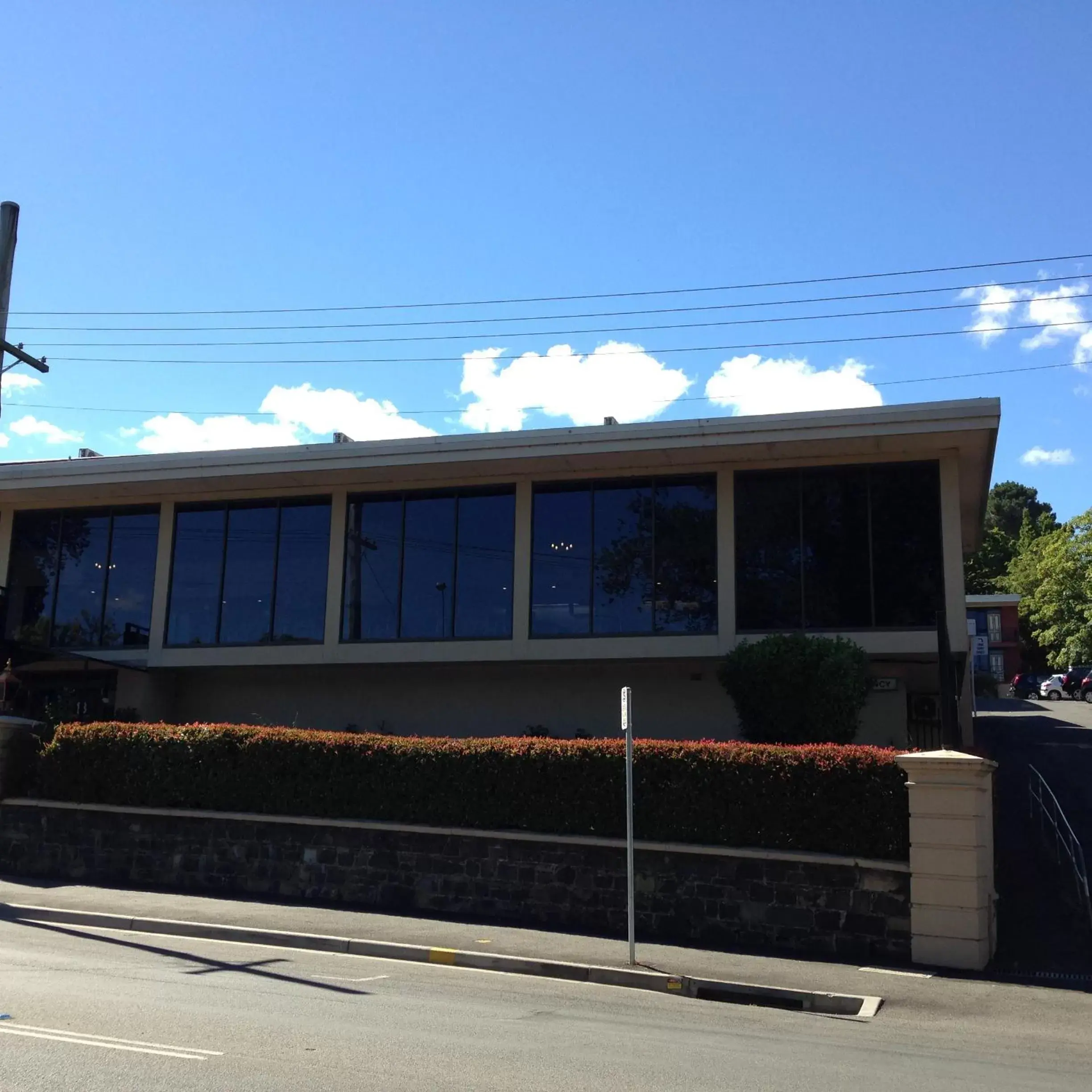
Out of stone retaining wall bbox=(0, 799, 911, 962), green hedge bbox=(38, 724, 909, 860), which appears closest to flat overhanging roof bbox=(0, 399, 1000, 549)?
green hedge bbox=(38, 724, 909, 860)

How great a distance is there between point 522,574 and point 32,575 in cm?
1118

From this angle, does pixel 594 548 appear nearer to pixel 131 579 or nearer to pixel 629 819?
pixel 629 819

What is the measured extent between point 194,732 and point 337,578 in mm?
5813

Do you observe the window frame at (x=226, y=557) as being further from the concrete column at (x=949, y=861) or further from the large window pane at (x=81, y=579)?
the concrete column at (x=949, y=861)

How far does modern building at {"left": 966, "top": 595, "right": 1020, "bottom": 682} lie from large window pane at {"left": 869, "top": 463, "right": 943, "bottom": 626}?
166ft

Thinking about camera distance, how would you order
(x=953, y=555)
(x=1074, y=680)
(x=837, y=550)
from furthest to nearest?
(x=1074, y=680)
(x=837, y=550)
(x=953, y=555)

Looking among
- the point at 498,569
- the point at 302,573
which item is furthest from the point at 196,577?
the point at 498,569

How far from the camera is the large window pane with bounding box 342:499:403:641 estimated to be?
2073 cm

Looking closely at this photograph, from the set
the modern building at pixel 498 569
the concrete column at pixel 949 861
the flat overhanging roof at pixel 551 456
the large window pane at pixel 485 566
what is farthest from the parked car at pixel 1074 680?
the concrete column at pixel 949 861

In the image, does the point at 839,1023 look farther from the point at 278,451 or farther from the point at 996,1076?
the point at 278,451

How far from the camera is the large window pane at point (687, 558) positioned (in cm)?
1905

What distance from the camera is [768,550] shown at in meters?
18.9

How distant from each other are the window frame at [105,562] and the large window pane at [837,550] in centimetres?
1315

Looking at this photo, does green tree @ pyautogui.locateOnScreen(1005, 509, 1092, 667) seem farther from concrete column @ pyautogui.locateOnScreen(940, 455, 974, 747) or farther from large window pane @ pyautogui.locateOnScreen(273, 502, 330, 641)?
large window pane @ pyautogui.locateOnScreen(273, 502, 330, 641)
